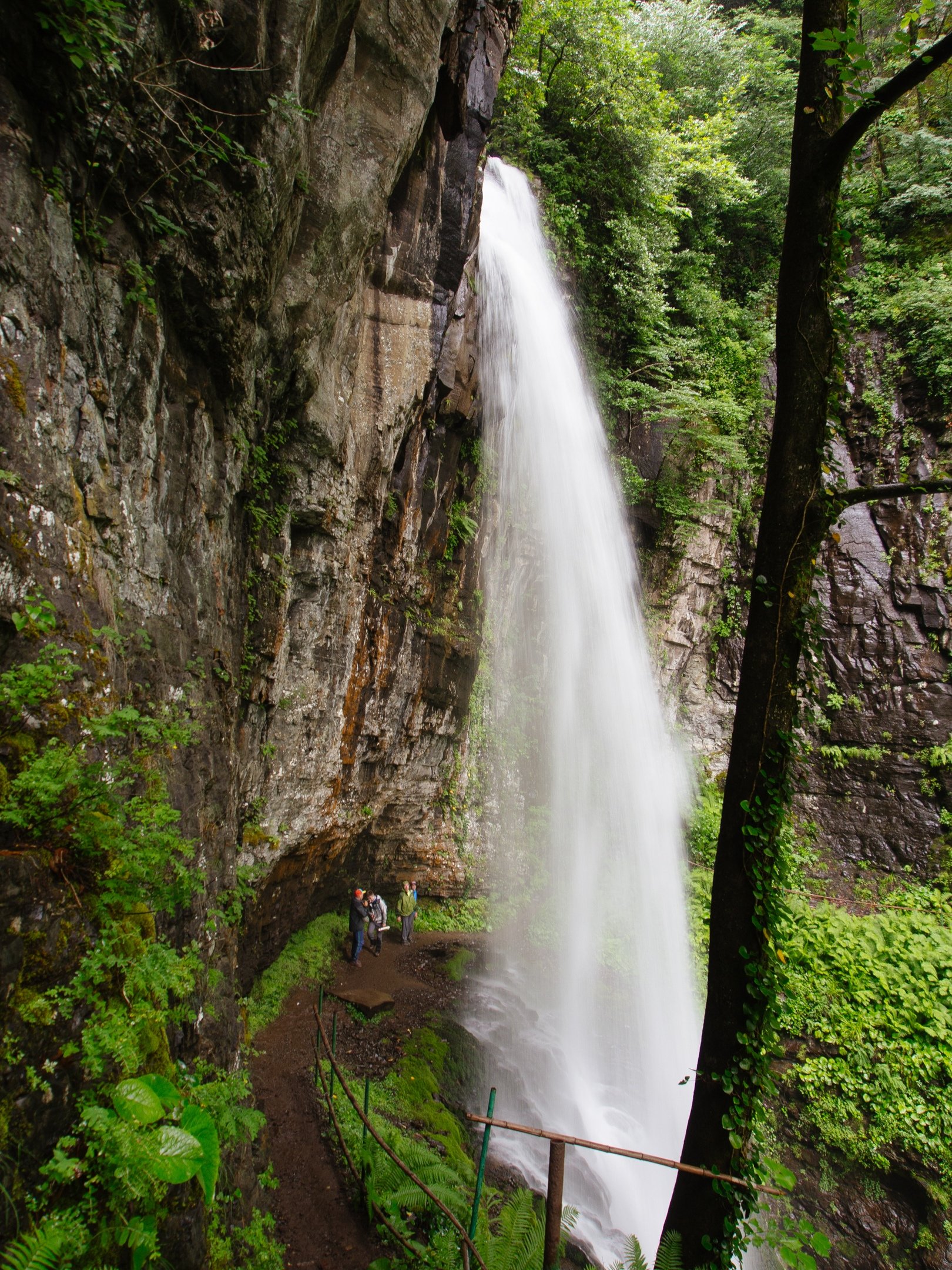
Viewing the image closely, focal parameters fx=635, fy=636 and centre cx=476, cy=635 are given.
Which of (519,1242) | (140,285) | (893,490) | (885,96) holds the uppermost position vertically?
(885,96)

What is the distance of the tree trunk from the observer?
11.4ft

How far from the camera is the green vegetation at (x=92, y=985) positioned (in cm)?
202

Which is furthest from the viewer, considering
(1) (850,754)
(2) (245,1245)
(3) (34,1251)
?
(1) (850,754)

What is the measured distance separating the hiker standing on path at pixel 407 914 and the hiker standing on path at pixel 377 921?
391 millimetres

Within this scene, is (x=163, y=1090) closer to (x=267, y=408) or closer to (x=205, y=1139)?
(x=205, y=1139)

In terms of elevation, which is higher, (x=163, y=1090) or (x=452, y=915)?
(x=163, y=1090)

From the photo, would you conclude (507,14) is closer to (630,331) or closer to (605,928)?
(630,331)

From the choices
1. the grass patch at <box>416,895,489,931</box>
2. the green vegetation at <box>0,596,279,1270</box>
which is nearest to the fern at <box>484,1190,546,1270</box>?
the green vegetation at <box>0,596,279,1270</box>

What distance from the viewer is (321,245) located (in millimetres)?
5949

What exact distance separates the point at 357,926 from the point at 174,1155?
786 cm

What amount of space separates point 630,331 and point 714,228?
5.02 metres

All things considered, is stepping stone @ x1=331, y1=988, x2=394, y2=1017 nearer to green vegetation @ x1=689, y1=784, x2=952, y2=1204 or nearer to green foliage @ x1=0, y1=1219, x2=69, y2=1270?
green vegetation @ x1=689, y1=784, x2=952, y2=1204

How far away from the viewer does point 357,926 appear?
943cm

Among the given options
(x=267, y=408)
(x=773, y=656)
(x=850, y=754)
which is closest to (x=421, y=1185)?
(x=773, y=656)
